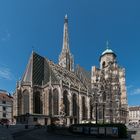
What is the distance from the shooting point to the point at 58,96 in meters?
73.1

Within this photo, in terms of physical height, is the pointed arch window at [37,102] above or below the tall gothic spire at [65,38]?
below

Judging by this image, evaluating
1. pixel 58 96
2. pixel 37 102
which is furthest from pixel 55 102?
pixel 37 102

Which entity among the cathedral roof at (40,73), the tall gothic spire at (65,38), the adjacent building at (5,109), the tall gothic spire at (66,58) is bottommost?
the adjacent building at (5,109)

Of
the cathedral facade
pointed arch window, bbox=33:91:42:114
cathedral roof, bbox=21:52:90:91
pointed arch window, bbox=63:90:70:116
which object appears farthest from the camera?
pointed arch window, bbox=63:90:70:116

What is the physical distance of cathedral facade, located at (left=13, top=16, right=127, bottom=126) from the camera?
7000 cm

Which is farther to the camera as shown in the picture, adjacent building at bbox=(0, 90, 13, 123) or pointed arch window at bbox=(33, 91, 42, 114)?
adjacent building at bbox=(0, 90, 13, 123)

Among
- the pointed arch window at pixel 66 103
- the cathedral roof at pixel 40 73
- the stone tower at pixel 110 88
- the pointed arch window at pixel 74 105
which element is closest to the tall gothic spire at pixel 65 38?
the stone tower at pixel 110 88

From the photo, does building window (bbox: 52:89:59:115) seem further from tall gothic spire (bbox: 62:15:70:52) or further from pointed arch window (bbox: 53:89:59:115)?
tall gothic spire (bbox: 62:15:70:52)

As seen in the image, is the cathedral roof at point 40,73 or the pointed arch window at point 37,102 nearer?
the pointed arch window at point 37,102

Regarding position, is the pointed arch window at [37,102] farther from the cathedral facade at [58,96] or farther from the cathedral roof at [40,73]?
the cathedral roof at [40,73]

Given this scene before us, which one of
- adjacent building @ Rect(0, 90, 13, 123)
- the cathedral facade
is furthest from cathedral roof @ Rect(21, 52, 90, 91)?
adjacent building @ Rect(0, 90, 13, 123)

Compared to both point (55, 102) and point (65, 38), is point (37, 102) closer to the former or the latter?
point (55, 102)

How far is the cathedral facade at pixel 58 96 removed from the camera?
230 feet

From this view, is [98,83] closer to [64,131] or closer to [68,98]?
[68,98]
